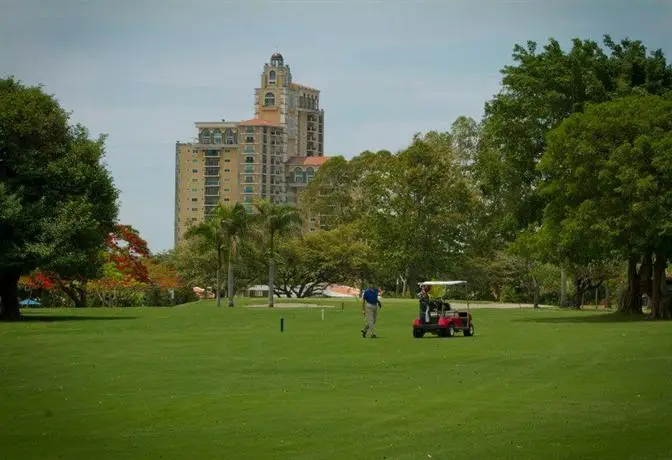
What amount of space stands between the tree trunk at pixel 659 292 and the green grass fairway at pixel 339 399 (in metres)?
20.7

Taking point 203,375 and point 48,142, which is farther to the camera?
point 48,142

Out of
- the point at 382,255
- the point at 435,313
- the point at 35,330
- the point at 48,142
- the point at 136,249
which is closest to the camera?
the point at 435,313

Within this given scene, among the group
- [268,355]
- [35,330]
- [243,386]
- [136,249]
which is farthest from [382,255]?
[243,386]

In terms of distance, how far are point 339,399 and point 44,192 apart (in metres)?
44.2

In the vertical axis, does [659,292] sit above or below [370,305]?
above

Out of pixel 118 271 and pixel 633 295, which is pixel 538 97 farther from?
pixel 118 271

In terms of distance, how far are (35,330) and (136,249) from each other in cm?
5733

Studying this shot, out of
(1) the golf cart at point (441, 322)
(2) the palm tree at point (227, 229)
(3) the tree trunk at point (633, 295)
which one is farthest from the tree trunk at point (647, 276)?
(2) the palm tree at point (227, 229)

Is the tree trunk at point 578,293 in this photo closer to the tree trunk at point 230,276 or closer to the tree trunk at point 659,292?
the tree trunk at point 230,276

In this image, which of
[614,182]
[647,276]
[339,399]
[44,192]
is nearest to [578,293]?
[647,276]

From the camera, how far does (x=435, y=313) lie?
4172 cm

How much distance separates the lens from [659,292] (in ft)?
196

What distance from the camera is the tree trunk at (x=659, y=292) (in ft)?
194

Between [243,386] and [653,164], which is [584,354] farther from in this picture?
[653,164]
